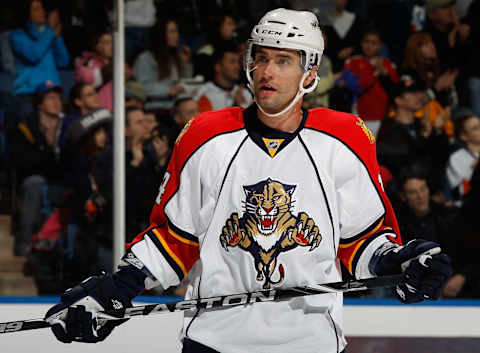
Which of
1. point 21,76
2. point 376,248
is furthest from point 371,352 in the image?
point 21,76

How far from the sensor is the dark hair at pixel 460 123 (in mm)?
3396

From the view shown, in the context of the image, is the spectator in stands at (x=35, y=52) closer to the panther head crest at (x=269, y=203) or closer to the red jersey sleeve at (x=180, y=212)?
the red jersey sleeve at (x=180, y=212)

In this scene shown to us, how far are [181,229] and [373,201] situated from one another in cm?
A: 40

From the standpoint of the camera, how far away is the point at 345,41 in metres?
3.40

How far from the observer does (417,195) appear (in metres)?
3.38

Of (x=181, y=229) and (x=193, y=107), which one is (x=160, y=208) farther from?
(x=193, y=107)

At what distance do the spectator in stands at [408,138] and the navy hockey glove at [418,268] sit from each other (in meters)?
1.92

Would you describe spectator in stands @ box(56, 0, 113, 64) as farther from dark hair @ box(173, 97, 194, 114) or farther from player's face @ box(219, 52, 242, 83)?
player's face @ box(219, 52, 242, 83)

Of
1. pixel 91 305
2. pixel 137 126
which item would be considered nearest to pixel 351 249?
pixel 91 305

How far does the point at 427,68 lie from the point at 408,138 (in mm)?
337

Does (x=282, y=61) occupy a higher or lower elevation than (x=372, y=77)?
higher

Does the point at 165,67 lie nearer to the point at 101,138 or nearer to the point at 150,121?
the point at 150,121

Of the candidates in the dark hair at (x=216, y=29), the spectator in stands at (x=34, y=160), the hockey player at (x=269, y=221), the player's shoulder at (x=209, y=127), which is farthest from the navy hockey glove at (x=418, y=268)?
the spectator in stands at (x=34, y=160)

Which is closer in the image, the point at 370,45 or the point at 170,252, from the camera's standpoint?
the point at 170,252
